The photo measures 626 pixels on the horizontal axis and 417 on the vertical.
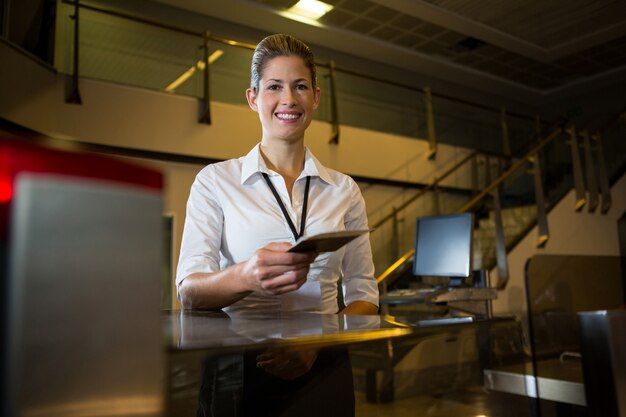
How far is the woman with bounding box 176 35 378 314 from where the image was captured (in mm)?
1436

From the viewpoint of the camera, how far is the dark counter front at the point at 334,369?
0.54 metres

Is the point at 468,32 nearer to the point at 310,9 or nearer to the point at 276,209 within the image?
the point at 310,9

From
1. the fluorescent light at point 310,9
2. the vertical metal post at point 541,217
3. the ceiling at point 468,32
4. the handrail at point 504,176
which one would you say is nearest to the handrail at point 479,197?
the handrail at point 504,176

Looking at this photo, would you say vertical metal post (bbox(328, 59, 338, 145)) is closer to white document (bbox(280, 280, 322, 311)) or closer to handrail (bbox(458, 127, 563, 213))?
handrail (bbox(458, 127, 563, 213))

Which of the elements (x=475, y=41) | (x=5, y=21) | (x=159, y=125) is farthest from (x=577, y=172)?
(x=5, y=21)

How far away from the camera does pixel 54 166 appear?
0.36 m

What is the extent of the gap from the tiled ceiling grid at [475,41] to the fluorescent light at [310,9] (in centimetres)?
10

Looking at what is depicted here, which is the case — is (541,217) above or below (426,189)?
below

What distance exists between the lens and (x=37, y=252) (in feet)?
1.13

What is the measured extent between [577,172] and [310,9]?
14.4 ft

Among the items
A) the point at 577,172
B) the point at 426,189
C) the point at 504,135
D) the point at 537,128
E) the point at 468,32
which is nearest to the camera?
the point at 577,172

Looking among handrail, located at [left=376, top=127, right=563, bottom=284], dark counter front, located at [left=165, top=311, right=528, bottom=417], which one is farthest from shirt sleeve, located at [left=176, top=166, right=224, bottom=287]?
handrail, located at [left=376, top=127, right=563, bottom=284]

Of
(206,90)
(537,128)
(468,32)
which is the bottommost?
(206,90)

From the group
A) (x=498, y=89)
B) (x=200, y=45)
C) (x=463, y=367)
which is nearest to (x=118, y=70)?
(x=200, y=45)
